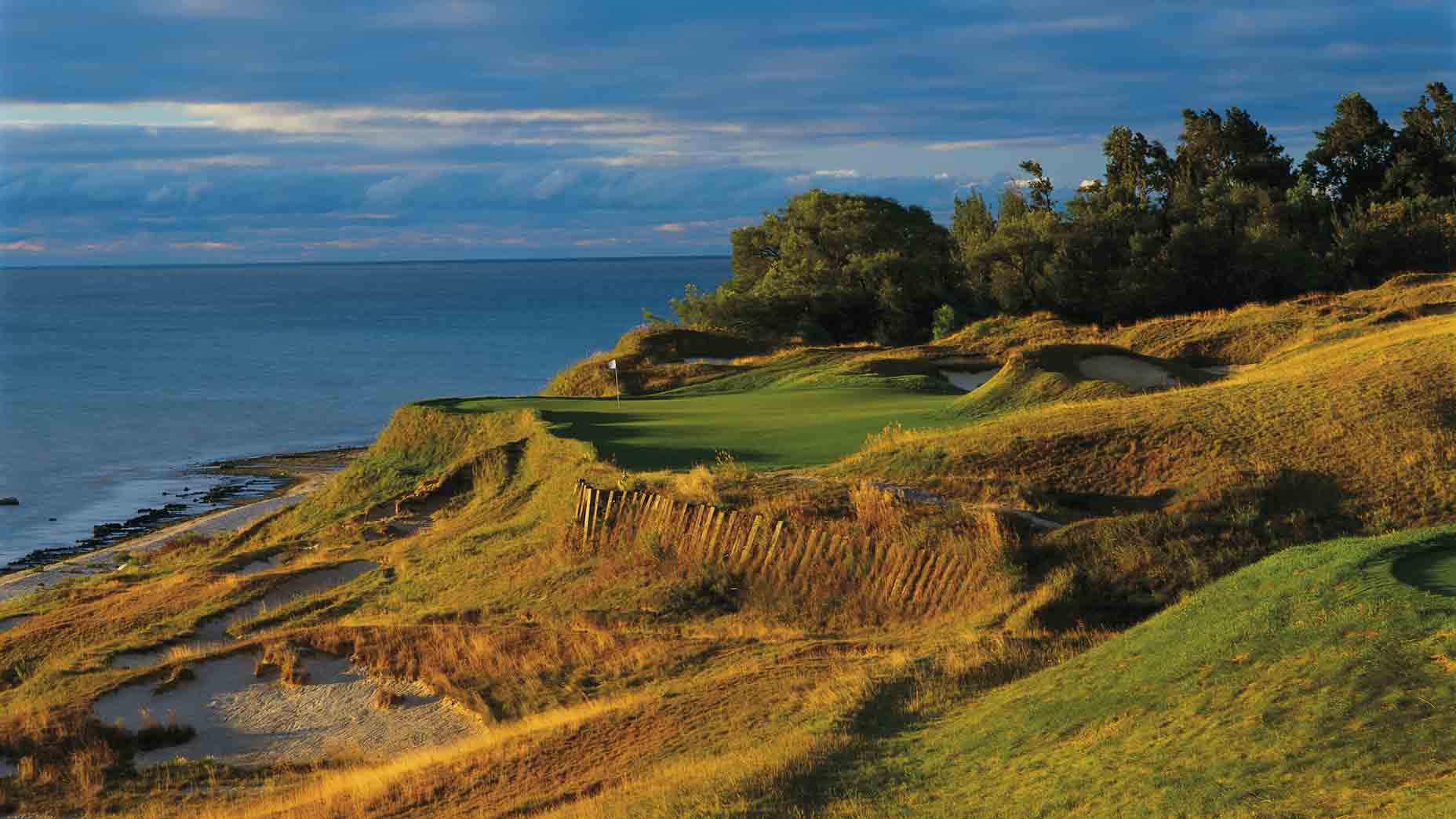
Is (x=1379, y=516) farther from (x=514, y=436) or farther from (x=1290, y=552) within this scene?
(x=514, y=436)

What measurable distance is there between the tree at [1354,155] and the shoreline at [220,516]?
54.3 metres

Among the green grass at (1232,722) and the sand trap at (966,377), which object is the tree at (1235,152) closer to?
the sand trap at (966,377)

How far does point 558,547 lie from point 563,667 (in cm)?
448

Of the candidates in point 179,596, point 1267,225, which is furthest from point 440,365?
point 179,596

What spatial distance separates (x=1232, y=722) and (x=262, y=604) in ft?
52.9

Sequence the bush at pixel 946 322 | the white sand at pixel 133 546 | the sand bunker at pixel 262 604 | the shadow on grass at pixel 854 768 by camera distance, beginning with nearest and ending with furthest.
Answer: the shadow on grass at pixel 854 768 < the sand bunker at pixel 262 604 < the white sand at pixel 133 546 < the bush at pixel 946 322

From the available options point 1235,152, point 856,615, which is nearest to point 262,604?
point 856,615

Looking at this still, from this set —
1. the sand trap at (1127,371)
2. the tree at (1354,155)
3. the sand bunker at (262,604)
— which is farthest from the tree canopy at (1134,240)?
the sand bunker at (262,604)

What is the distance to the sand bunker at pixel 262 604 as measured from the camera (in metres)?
18.8

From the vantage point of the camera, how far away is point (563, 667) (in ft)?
51.1

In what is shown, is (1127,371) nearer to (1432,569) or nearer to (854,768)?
(1432,569)

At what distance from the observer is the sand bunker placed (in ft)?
61.7

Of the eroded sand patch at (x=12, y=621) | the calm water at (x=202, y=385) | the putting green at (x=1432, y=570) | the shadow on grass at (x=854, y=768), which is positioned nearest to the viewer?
the shadow on grass at (x=854, y=768)

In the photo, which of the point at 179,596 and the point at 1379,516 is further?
the point at 179,596
